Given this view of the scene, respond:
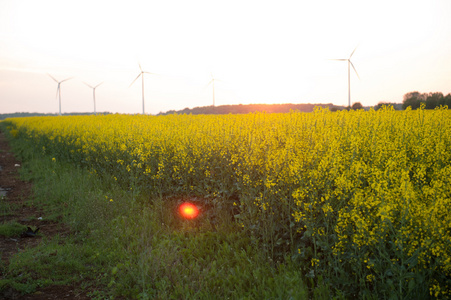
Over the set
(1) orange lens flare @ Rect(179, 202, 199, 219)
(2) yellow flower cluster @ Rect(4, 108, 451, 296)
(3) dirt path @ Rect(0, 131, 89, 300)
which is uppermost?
(2) yellow flower cluster @ Rect(4, 108, 451, 296)

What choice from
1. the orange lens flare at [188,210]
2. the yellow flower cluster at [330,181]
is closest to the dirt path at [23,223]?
the yellow flower cluster at [330,181]

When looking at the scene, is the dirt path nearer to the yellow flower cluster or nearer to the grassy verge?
the grassy verge

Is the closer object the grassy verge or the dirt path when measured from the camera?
the grassy verge

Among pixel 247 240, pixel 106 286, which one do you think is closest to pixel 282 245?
pixel 247 240

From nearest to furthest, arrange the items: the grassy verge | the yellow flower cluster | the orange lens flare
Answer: the yellow flower cluster, the grassy verge, the orange lens flare

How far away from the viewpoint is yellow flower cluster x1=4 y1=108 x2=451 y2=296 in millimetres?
3492

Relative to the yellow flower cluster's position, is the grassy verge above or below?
below

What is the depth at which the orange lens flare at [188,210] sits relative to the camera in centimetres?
719

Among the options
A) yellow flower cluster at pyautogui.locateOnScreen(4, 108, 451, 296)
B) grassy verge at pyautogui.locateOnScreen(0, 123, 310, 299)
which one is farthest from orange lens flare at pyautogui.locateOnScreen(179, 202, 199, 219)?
yellow flower cluster at pyautogui.locateOnScreen(4, 108, 451, 296)

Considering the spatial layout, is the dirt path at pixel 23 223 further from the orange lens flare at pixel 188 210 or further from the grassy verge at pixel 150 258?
the orange lens flare at pixel 188 210

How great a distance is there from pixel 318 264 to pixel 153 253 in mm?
3006

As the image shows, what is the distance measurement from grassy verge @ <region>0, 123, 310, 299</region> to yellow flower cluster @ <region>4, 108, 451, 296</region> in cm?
48

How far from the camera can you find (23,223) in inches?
334

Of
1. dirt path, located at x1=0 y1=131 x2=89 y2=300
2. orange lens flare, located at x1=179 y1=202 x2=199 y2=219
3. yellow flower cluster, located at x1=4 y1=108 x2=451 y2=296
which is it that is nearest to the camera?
yellow flower cluster, located at x1=4 y1=108 x2=451 y2=296
